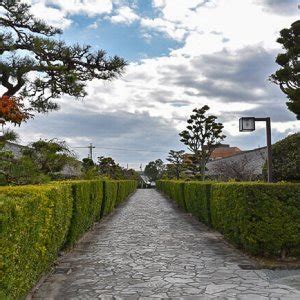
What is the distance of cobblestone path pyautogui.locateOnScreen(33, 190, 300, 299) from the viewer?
497 cm

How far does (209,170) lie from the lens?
39719 mm

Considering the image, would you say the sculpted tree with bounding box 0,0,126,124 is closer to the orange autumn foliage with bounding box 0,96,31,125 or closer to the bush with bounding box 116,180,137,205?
the orange autumn foliage with bounding box 0,96,31,125

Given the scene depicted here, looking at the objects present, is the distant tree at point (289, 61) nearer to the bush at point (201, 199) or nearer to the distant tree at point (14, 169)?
the bush at point (201, 199)

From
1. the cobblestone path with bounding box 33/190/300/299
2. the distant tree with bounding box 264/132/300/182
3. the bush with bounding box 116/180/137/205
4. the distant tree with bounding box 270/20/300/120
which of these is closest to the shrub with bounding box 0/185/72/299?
the cobblestone path with bounding box 33/190/300/299

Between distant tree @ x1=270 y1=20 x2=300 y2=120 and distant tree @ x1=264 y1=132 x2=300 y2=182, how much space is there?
4687 millimetres

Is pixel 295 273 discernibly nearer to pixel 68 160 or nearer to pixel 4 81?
pixel 68 160

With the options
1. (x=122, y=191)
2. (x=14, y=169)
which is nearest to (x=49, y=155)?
(x=14, y=169)

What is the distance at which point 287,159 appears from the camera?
1027cm

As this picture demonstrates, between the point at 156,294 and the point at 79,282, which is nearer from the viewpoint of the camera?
the point at 156,294

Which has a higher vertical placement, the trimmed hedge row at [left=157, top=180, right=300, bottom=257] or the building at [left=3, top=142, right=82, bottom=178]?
the building at [left=3, top=142, right=82, bottom=178]

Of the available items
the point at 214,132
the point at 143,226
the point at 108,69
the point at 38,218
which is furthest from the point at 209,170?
the point at 38,218

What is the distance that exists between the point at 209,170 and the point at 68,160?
31.8 metres

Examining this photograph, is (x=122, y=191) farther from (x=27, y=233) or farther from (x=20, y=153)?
(x=27, y=233)

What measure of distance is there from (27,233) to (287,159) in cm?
784
